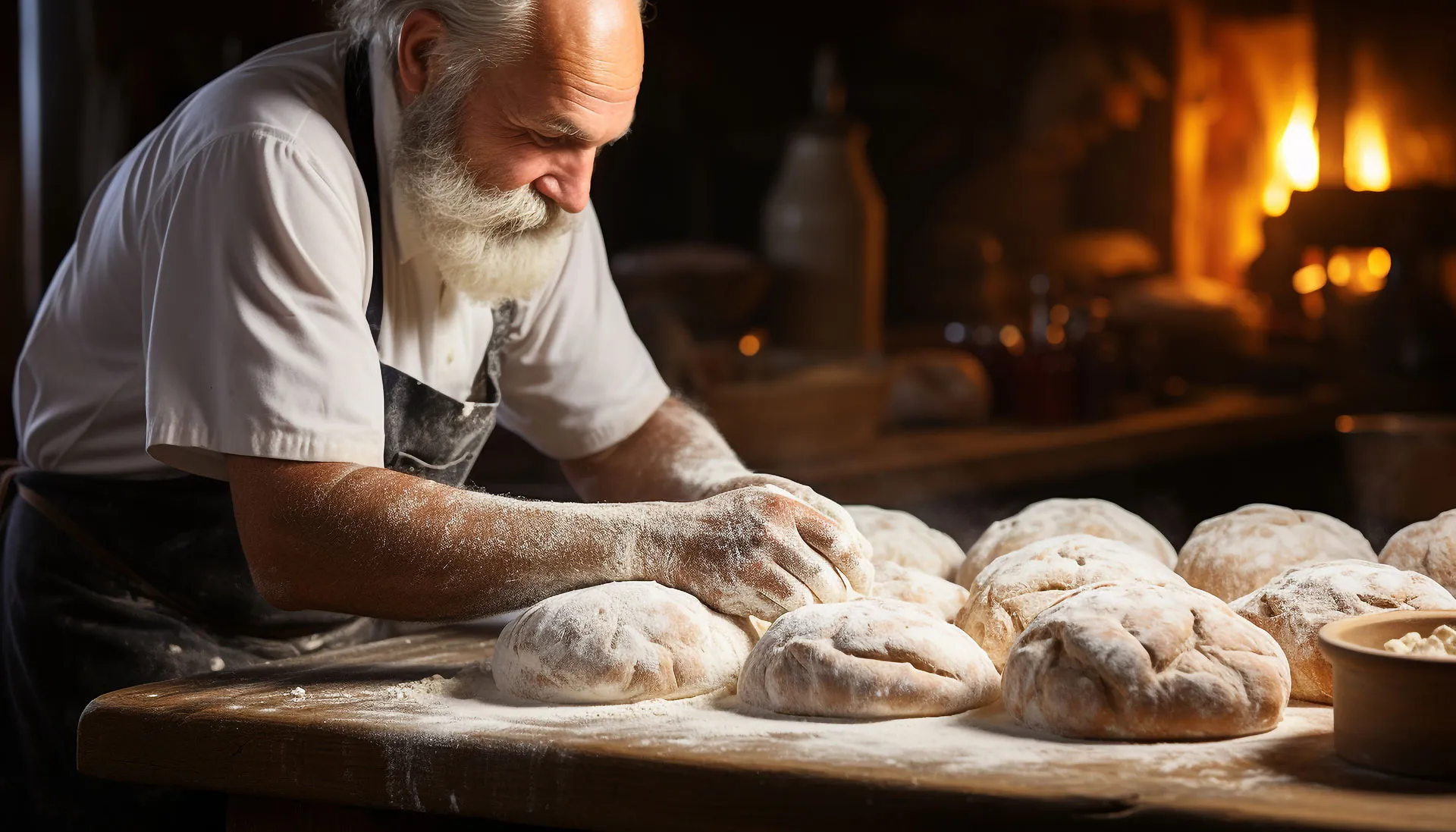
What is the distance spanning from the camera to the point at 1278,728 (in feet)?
4.63

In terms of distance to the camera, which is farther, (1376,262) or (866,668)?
(1376,262)

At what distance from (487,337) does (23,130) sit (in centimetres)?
257

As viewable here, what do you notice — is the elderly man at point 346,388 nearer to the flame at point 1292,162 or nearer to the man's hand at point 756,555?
the man's hand at point 756,555

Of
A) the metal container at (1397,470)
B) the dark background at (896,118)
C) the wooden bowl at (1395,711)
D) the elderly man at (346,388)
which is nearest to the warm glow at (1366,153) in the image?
the dark background at (896,118)

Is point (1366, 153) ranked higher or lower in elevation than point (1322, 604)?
higher

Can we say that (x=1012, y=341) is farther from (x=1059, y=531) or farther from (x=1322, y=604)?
(x=1322, y=604)

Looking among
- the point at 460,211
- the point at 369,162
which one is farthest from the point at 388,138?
the point at 460,211

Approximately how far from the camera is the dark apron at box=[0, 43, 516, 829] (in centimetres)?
191

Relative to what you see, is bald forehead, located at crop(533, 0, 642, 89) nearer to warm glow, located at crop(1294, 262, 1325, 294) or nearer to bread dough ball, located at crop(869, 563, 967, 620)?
bread dough ball, located at crop(869, 563, 967, 620)

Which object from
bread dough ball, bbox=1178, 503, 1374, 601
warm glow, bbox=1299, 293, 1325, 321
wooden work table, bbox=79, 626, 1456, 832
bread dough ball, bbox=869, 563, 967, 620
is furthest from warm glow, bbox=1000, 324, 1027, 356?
wooden work table, bbox=79, 626, 1456, 832

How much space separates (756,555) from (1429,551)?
82 cm

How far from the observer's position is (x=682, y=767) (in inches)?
50.7

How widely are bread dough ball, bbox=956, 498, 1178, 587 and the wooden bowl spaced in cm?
63

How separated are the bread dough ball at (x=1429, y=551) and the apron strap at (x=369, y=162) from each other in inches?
51.9
